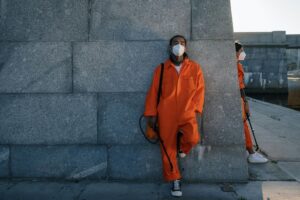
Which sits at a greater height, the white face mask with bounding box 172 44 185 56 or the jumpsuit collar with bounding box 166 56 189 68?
the white face mask with bounding box 172 44 185 56

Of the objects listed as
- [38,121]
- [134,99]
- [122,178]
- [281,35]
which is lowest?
[122,178]

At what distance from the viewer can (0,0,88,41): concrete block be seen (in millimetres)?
4523

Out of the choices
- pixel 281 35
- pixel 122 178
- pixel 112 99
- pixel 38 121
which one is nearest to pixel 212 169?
pixel 122 178

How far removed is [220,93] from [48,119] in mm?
2396

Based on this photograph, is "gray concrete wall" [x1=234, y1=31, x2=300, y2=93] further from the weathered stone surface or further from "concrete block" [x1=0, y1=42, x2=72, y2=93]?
"concrete block" [x1=0, y1=42, x2=72, y2=93]

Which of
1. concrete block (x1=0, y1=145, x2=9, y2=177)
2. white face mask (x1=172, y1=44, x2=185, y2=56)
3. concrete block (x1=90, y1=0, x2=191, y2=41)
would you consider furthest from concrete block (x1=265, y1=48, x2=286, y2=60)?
concrete block (x1=0, y1=145, x2=9, y2=177)

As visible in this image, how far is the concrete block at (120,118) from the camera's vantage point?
4508 millimetres

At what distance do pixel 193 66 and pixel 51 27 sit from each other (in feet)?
6.70

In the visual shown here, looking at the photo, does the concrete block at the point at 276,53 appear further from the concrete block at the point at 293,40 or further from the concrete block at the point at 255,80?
the concrete block at the point at 255,80

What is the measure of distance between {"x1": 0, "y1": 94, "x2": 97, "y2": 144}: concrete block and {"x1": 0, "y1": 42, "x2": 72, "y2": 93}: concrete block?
5.5 inches

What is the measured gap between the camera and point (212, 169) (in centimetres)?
444

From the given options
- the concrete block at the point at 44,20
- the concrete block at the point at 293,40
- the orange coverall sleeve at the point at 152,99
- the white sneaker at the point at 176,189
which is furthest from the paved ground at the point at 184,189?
the concrete block at the point at 293,40

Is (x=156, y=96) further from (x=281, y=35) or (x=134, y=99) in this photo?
(x=281, y=35)

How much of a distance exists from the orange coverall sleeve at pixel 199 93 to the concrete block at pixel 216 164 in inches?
29.3
